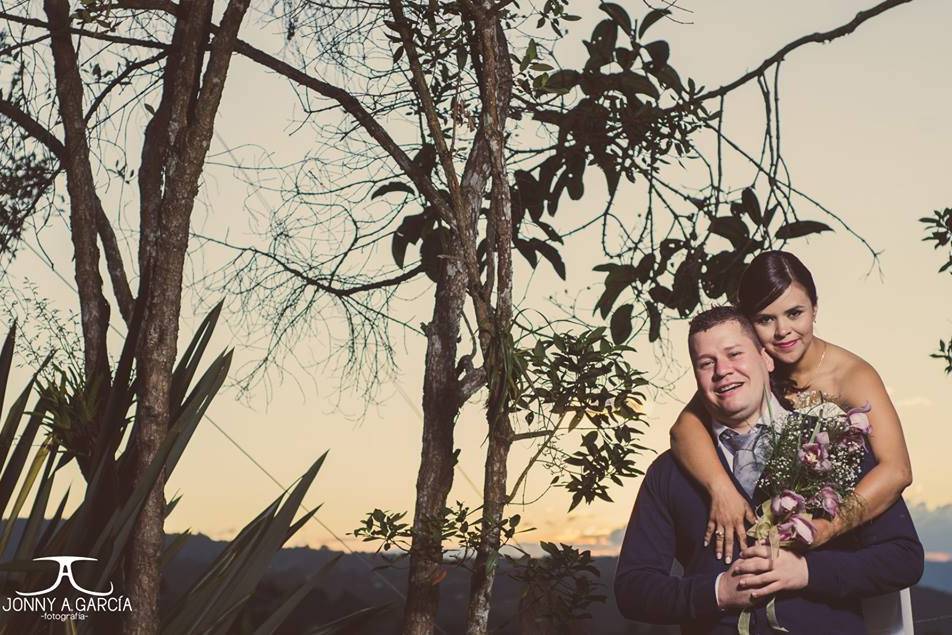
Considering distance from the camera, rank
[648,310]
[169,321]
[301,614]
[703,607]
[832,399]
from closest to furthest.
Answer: [703,607] < [832,399] < [169,321] < [648,310] < [301,614]

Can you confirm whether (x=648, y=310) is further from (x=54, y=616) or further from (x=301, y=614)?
(x=54, y=616)

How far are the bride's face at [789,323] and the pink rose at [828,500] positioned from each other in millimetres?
336

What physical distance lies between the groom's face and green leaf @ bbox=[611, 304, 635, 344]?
1118 mm

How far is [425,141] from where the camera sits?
303 cm

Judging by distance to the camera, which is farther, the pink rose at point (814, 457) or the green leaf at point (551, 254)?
the green leaf at point (551, 254)

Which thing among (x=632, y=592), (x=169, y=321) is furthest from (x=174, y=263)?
(x=632, y=592)

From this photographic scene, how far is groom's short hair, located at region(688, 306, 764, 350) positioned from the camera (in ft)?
5.83

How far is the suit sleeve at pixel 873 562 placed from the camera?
5.46 feet

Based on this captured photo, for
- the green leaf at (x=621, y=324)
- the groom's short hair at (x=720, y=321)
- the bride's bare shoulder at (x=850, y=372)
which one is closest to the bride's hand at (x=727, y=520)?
the groom's short hair at (x=720, y=321)

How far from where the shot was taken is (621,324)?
2.91 meters

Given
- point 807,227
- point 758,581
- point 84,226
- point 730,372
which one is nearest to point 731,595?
point 758,581

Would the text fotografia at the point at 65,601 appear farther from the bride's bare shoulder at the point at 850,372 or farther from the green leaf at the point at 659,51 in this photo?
the green leaf at the point at 659,51

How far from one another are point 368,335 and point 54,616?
1.13m

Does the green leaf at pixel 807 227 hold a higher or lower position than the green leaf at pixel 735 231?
lower
